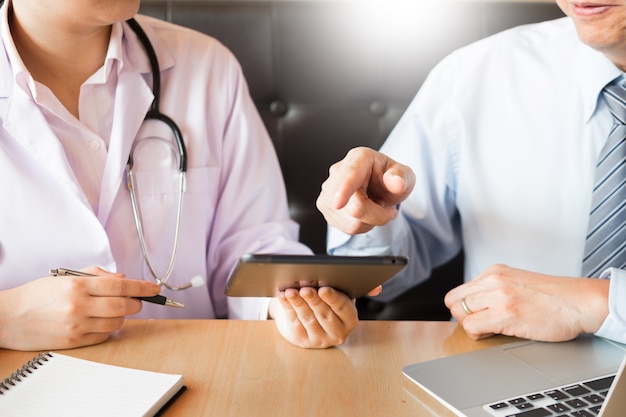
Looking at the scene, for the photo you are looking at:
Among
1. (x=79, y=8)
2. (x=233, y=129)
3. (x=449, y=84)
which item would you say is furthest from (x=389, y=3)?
(x=79, y=8)

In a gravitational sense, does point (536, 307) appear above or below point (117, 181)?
below

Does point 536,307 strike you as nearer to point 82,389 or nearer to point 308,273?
point 308,273

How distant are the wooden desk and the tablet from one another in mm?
69

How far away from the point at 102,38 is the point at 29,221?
12.6 inches

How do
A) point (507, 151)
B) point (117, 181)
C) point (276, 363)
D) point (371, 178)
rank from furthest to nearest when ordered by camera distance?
point (507, 151)
point (117, 181)
point (371, 178)
point (276, 363)

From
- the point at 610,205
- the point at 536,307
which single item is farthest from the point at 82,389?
the point at 610,205

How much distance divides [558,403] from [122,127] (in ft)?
2.49

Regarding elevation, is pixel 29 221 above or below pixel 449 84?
below

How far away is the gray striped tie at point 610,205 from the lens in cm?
117

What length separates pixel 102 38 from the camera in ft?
4.00

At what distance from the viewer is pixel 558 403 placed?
79cm

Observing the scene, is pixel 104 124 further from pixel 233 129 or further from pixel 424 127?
pixel 424 127

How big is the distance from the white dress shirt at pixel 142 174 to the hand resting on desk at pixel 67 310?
19 cm

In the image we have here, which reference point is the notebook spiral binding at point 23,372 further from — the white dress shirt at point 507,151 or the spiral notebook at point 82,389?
the white dress shirt at point 507,151
